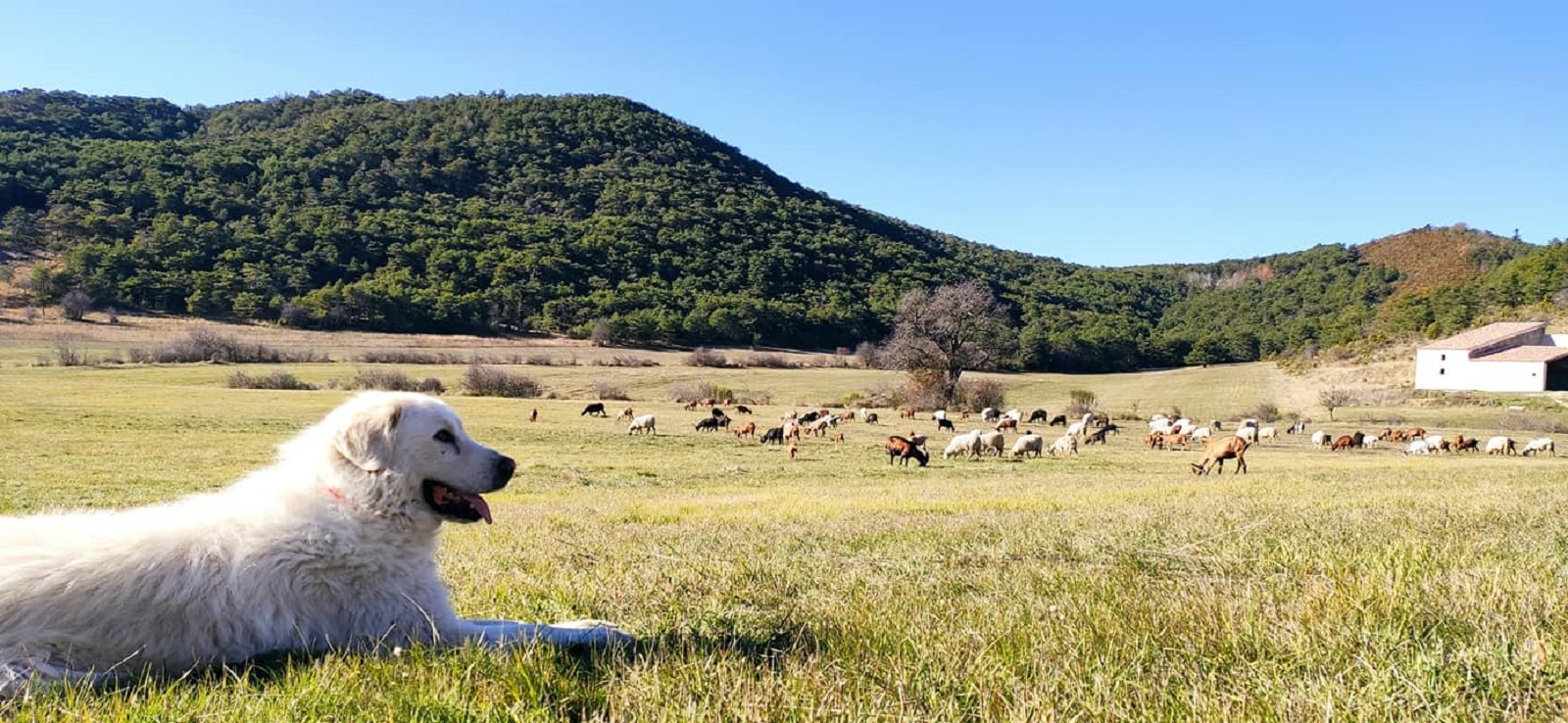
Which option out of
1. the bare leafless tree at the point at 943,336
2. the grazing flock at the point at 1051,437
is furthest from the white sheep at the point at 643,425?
the bare leafless tree at the point at 943,336

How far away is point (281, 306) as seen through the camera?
9344 centimetres

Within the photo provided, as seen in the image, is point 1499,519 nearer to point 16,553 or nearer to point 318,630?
point 318,630

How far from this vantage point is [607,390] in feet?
196

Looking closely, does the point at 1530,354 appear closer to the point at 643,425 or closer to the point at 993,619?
the point at 643,425

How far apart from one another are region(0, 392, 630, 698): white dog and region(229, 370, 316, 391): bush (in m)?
57.7

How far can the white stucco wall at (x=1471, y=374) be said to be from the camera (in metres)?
69.1

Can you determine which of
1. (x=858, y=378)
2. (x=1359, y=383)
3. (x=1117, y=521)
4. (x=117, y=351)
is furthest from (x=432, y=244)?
(x=1117, y=521)

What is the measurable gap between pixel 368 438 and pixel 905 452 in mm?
27205

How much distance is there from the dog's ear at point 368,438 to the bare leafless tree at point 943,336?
183 ft

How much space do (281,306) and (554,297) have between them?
30999mm

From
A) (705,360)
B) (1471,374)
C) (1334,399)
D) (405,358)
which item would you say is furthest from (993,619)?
(1471,374)

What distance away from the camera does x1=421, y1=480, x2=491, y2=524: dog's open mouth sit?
3730mm

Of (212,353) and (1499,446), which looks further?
(212,353)

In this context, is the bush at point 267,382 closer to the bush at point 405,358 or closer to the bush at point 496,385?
the bush at point 496,385
